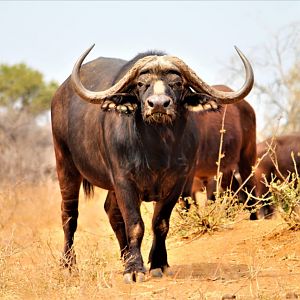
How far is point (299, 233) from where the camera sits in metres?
9.23

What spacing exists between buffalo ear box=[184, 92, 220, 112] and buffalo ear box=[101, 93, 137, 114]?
0.47 meters

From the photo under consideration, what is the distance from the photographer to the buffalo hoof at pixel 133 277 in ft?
24.5

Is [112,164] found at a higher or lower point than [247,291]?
higher

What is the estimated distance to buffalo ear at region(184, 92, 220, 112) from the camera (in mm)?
7758

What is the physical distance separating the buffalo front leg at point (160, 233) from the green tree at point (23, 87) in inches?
1385

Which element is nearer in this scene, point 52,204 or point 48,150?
point 52,204

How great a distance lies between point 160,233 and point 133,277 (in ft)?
2.13

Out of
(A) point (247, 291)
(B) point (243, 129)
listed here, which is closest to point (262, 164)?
(B) point (243, 129)

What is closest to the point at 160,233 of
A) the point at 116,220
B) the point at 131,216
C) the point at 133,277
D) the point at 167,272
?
the point at 167,272

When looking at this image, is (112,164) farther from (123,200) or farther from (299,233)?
(299,233)

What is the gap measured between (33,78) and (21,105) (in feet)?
8.46

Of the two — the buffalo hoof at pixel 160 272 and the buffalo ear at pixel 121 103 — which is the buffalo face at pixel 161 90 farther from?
the buffalo hoof at pixel 160 272

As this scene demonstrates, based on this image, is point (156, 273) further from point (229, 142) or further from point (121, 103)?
point (229, 142)

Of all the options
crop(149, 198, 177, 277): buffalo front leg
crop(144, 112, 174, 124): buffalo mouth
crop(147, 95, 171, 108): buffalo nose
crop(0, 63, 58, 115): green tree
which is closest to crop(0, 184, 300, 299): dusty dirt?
crop(149, 198, 177, 277): buffalo front leg
